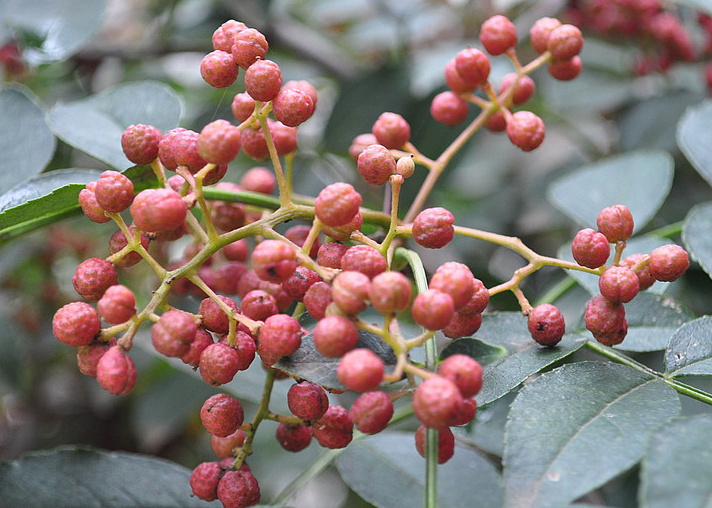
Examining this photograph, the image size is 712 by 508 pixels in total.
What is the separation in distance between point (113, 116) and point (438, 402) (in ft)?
2.89

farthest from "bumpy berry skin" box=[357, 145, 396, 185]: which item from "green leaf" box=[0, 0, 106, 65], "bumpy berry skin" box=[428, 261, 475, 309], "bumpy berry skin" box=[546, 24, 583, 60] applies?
"green leaf" box=[0, 0, 106, 65]

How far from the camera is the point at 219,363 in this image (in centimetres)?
80

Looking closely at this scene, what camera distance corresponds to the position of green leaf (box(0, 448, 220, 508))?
995mm

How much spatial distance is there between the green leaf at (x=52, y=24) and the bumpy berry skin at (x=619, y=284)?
3.90 ft

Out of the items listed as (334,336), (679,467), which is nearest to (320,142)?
(334,336)

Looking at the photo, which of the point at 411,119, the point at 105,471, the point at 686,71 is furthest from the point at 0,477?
the point at 686,71

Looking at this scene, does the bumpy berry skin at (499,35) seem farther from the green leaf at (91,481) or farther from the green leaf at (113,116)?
the green leaf at (91,481)

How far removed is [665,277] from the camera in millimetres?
840

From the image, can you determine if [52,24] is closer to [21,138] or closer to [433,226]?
[21,138]

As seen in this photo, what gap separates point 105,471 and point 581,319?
2.56ft

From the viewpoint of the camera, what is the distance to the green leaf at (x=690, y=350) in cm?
85

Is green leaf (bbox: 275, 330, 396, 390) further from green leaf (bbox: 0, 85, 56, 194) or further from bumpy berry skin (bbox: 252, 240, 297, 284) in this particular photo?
green leaf (bbox: 0, 85, 56, 194)

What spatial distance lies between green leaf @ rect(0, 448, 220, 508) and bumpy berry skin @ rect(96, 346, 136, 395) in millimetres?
321

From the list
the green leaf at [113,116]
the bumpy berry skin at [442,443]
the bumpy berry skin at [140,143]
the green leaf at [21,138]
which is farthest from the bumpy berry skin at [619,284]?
the green leaf at [21,138]
